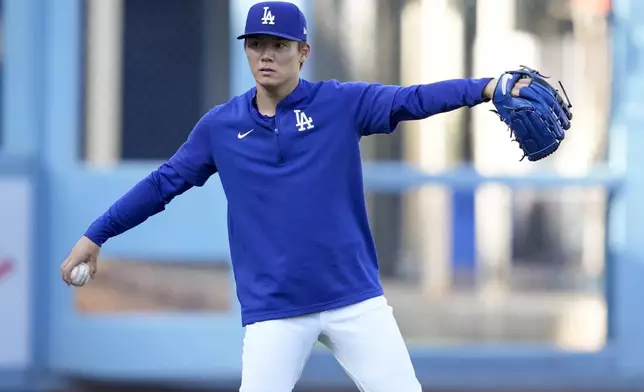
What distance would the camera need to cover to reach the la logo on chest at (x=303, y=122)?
3.77m

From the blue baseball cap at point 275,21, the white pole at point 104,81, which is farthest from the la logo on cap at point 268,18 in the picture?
the white pole at point 104,81

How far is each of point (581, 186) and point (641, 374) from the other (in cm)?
99

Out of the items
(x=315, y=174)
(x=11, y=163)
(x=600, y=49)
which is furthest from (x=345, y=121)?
(x=600, y=49)

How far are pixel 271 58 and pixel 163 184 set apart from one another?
56 cm

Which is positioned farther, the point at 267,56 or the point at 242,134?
the point at 242,134

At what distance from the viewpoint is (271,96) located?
383 cm

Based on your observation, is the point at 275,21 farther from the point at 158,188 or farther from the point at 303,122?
the point at 158,188

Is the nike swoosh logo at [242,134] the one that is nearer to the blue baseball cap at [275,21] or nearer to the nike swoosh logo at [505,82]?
the blue baseball cap at [275,21]

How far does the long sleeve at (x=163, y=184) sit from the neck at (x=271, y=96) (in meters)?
0.18

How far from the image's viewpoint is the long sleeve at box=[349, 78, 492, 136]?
3.54 m

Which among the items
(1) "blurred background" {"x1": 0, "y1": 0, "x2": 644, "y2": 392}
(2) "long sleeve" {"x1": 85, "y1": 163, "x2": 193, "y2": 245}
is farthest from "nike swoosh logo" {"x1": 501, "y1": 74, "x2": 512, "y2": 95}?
(1) "blurred background" {"x1": 0, "y1": 0, "x2": 644, "y2": 392}

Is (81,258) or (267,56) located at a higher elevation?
(267,56)

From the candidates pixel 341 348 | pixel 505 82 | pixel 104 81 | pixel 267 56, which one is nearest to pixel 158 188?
pixel 267 56

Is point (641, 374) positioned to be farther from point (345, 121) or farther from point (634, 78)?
point (345, 121)
